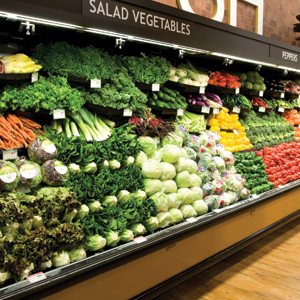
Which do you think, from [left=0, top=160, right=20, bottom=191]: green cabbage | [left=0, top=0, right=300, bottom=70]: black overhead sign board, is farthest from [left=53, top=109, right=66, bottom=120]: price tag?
[left=0, top=0, right=300, bottom=70]: black overhead sign board

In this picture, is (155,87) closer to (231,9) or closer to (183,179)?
(183,179)

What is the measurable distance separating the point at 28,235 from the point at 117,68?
176 centimetres

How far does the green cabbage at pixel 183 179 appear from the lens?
11.7 ft

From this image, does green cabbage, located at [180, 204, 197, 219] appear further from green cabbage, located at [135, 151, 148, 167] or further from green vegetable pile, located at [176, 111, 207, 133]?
green vegetable pile, located at [176, 111, 207, 133]


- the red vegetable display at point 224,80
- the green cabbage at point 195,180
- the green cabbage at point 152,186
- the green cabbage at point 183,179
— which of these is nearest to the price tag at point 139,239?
the green cabbage at point 152,186

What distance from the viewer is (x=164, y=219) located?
125 inches

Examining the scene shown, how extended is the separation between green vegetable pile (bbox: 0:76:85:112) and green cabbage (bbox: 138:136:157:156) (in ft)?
2.34

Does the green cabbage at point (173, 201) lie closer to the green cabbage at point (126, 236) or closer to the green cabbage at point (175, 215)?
the green cabbage at point (175, 215)

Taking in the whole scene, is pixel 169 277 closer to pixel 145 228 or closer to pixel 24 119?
pixel 145 228

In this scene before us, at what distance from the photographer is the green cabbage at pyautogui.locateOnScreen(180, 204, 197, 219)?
11.4ft

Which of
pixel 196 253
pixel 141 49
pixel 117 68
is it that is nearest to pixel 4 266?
pixel 196 253

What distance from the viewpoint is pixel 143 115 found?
3.63 meters

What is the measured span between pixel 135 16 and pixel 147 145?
111cm

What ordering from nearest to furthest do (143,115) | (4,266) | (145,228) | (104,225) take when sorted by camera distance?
1. (4,266)
2. (104,225)
3. (145,228)
4. (143,115)
